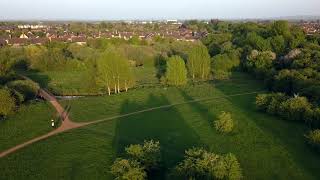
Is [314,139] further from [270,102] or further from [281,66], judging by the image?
[281,66]

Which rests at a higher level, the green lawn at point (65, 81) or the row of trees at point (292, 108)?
the row of trees at point (292, 108)

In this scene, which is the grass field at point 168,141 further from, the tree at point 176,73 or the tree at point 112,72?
the tree at point 176,73

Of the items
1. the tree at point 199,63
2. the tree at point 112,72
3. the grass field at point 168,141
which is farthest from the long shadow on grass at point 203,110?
the tree at point 199,63

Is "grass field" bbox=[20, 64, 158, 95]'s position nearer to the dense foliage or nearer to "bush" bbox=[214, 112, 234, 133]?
"bush" bbox=[214, 112, 234, 133]

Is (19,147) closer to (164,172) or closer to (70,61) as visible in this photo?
(164,172)

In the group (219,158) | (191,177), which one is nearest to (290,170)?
(219,158)
